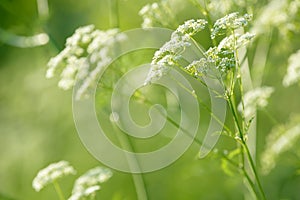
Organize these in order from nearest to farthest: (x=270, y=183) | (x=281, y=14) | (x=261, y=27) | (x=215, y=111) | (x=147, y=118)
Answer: (x=281, y=14)
(x=261, y=27)
(x=215, y=111)
(x=270, y=183)
(x=147, y=118)

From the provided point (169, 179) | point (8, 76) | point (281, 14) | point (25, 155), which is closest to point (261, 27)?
point (281, 14)

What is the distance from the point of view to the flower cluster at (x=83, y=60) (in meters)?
3.24

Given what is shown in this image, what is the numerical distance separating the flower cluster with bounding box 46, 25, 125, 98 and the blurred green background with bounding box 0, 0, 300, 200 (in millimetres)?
1777

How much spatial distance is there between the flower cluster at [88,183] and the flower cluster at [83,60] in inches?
17.5

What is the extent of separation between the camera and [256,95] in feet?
11.2

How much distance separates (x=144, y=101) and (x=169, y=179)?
103 inches

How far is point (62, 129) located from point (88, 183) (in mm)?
3599

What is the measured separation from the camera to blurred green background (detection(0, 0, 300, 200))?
5453mm

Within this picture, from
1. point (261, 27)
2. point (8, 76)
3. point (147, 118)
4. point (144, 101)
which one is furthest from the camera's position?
point (8, 76)

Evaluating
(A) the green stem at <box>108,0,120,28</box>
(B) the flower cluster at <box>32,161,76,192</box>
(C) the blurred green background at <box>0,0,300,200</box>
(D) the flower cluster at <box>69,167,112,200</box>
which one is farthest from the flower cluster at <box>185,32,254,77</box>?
(C) the blurred green background at <box>0,0,300,200</box>

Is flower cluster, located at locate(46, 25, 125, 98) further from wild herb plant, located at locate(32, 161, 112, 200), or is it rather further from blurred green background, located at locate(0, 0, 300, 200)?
blurred green background, located at locate(0, 0, 300, 200)

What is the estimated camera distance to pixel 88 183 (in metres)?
3.17

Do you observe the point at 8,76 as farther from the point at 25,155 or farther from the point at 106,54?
the point at 106,54

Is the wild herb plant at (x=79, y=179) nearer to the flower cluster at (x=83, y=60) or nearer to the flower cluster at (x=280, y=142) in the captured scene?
the flower cluster at (x=83, y=60)
